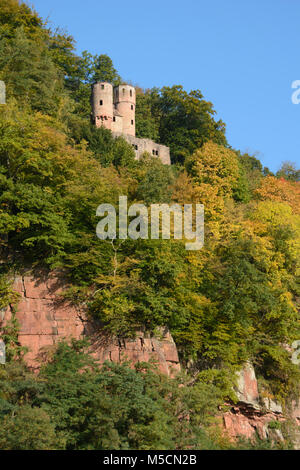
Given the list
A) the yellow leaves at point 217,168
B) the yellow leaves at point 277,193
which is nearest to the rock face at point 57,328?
the yellow leaves at point 217,168

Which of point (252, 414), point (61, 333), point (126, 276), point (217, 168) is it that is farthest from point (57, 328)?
point (217, 168)

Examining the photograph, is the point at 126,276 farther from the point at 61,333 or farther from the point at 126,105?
the point at 126,105

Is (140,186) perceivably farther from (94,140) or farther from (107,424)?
A: (107,424)

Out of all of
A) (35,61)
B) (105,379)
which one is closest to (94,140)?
(35,61)

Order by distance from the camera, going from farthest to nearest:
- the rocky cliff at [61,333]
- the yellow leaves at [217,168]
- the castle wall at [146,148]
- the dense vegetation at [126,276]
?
the castle wall at [146,148], the yellow leaves at [217,168], the rocky cliff at [61,333], the dense vegetation at [126,276]

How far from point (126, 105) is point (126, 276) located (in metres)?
27.5

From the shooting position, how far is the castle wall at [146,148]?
163ft

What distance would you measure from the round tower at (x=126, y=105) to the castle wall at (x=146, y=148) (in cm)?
180

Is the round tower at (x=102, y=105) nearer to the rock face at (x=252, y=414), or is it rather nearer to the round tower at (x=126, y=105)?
the round tower at (x=126, y=105)

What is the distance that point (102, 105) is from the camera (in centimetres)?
5003

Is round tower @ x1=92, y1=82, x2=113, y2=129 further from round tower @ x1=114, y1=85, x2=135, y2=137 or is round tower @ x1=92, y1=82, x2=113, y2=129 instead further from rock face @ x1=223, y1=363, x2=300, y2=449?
rock face @ x1=223, y1=363, x2=300, y2=449

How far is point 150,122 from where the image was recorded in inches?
2297

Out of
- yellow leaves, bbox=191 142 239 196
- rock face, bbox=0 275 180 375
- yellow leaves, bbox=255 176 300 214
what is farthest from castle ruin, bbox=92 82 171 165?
rock face, bbox=0 275 180 375

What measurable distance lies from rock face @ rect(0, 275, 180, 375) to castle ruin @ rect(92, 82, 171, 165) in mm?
21928
